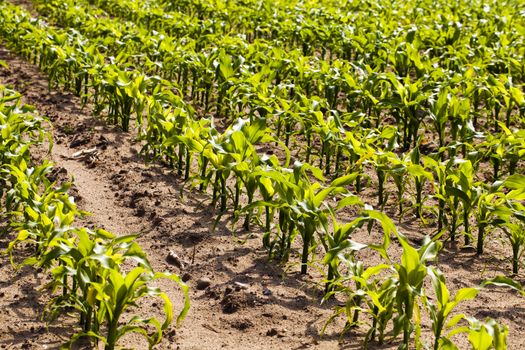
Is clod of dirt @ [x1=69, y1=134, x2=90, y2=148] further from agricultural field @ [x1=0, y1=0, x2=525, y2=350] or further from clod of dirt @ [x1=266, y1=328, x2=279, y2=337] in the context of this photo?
clod of dirt @ [x1=266, y1=328, x2=279, y2=337]

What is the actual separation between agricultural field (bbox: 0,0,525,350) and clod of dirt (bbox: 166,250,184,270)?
0.02 m

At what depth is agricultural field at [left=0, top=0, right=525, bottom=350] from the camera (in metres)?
3.45

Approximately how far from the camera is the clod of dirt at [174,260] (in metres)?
4.30

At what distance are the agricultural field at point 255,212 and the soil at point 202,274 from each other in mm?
13

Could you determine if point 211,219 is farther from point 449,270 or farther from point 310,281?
point 449,270

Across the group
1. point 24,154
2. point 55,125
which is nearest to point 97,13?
point 55,125

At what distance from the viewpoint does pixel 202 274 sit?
4.21m

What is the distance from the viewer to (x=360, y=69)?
6.75 meters

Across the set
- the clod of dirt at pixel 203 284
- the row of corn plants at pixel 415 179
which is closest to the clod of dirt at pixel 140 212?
the row of corn plants at pixel 415 179

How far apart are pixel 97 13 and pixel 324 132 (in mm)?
6696

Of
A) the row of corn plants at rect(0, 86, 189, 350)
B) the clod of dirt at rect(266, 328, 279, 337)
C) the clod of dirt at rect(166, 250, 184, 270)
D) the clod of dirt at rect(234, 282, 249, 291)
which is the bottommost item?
the clod of dirt at rect(166, 250, 184, 270)

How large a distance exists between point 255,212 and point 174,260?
0.81 m

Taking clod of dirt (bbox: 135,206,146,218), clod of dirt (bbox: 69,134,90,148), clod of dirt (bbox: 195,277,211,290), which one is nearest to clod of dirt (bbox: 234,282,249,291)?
clod of dirt (bbox: 195,277,211,290)

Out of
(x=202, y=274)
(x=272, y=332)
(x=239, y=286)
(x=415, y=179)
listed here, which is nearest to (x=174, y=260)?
(x=202, y=274)
